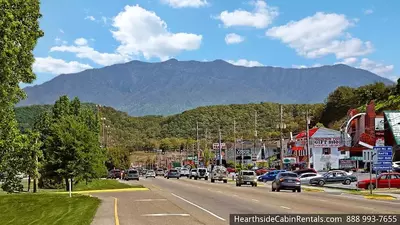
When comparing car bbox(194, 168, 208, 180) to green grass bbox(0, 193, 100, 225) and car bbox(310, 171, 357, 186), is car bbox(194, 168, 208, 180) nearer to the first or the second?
car bbox(310, 171, 357, 186)

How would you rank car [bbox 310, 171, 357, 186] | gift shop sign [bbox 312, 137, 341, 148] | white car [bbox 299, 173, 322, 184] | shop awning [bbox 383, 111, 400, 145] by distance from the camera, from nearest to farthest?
1. car [bbox 310, 171, 357, 186]
2. white car [bbox 299, 173, 322, 184]
3. shop awning [bbox 383, 111, 400, 145]
4. gift shop sign [bbox 312, 137, 341, 148]

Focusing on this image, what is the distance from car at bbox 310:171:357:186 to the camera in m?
58.4

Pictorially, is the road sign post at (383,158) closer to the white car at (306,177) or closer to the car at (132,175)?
the white car at (306,177)

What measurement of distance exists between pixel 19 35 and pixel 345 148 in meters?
71.3

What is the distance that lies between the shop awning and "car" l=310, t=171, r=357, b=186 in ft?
93.6

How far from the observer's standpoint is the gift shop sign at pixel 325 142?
99.3 m

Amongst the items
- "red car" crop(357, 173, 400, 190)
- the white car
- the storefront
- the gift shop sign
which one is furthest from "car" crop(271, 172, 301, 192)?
the gift shop sign

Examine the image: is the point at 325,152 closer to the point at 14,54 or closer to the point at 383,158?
the point at 383,158

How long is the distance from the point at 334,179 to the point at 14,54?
41.1 m

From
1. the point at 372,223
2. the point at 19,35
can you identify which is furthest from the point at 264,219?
the point at 19,35

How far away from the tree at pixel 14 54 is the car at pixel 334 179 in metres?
34.0

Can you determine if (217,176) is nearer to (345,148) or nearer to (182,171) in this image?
(345,148)

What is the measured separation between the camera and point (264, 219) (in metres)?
19.3

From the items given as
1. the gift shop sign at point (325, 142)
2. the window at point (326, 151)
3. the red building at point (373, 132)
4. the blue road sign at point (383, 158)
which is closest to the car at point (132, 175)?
the gift shop sign at point (325, 142)
